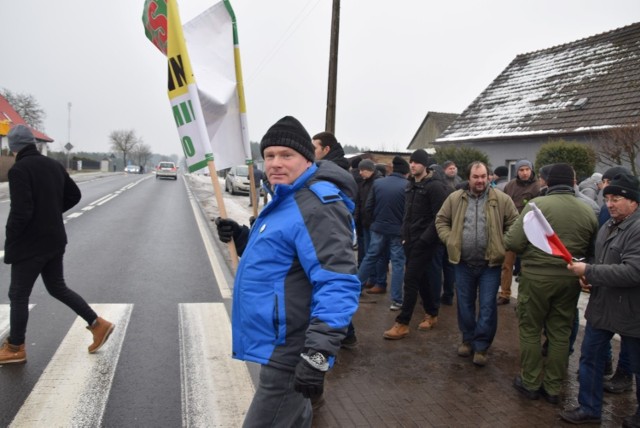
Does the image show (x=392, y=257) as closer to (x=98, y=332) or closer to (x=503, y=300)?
(x=503, y=300)

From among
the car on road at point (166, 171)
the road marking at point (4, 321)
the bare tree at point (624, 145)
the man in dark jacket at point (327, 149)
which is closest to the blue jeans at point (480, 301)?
the man in dark jacket at point (327, 149)

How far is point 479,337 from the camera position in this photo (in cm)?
493

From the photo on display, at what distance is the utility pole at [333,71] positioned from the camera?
15.0m

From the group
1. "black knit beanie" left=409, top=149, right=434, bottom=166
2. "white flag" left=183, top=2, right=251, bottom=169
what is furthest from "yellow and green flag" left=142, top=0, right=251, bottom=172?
"black knit beanie" left=409, top=149, right=434, bottom=166

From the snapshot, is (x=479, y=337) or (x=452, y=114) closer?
(x=479, y=337)

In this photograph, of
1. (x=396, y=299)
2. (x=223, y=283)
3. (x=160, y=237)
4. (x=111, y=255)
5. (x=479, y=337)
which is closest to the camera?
(x=479, y=337)

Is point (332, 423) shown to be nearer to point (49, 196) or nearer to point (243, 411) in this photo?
point (243, 411)

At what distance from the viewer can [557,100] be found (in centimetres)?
1841

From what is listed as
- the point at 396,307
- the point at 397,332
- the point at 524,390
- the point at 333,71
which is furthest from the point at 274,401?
the point at 333,71

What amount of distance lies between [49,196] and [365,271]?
3707 mm

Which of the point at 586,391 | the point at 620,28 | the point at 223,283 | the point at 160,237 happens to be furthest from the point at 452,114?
the point at 586,391

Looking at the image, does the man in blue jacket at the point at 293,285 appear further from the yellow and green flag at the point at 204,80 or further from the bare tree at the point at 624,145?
the bare tree at the point at 624,145

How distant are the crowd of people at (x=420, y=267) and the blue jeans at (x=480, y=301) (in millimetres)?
11

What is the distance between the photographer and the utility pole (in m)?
15.0
